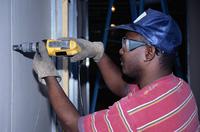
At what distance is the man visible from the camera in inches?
35.1

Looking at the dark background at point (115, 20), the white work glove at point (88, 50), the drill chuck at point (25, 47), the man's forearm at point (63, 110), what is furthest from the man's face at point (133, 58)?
the dark background at point (115, 20)

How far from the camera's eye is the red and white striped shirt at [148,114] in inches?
34.4

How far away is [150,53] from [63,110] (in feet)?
1.93

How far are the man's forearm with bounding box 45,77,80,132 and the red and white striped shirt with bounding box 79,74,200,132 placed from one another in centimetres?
4

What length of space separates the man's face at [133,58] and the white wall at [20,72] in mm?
580

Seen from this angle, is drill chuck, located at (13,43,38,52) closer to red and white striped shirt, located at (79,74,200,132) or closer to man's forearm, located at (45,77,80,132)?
man's forearm, located at (45,77,80,132)

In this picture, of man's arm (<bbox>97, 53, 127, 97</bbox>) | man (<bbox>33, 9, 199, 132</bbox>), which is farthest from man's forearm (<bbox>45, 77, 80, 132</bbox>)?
man's arm (<bbox>97, 53, 127, 97</bbox>)

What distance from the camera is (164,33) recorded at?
3.44ft

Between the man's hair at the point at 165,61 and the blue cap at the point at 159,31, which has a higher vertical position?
the blue cap at the point at 159,31

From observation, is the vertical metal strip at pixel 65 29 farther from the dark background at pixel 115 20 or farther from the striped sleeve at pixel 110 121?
the dark background at pixel 115 20

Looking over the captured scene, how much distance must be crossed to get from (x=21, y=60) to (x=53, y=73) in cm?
18

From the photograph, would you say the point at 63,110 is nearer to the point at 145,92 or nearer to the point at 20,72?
the point at 20,72

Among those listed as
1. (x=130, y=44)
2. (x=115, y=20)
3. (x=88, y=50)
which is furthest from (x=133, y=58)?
(x=115, y=20)

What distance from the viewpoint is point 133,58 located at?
1.14m
